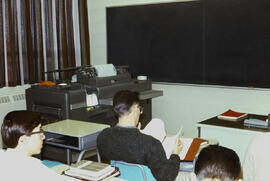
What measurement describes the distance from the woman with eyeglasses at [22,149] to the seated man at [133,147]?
61 cm

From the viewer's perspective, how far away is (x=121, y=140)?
7.82 ft

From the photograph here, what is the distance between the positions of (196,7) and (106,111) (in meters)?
1.76

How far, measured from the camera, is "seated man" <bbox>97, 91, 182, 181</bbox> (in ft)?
7.53

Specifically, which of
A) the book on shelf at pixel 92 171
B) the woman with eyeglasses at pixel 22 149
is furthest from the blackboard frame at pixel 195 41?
the woman with eyeglasses at pixel 22 149

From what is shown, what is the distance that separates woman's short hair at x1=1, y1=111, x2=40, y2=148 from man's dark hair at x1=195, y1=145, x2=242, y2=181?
0.92 metres

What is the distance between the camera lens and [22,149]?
187 cm

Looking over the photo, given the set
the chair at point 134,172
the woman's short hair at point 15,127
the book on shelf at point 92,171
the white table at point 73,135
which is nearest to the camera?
the woman's short hair at point 15,127

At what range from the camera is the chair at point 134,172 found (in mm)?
2260

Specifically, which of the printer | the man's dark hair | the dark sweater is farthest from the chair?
the printer

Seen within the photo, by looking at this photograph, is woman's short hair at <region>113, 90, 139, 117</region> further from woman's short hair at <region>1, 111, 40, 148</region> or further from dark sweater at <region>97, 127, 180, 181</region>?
woman's short hair at <region>1, 111, 40, 148</region>

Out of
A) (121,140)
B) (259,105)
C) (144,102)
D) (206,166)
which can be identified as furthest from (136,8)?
(206,166)

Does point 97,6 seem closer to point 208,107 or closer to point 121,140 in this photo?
point 208,107

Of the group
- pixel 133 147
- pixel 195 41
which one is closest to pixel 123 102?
pixel 133 147

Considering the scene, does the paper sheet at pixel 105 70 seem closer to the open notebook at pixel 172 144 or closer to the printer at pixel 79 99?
the printer at pixel 79 99
